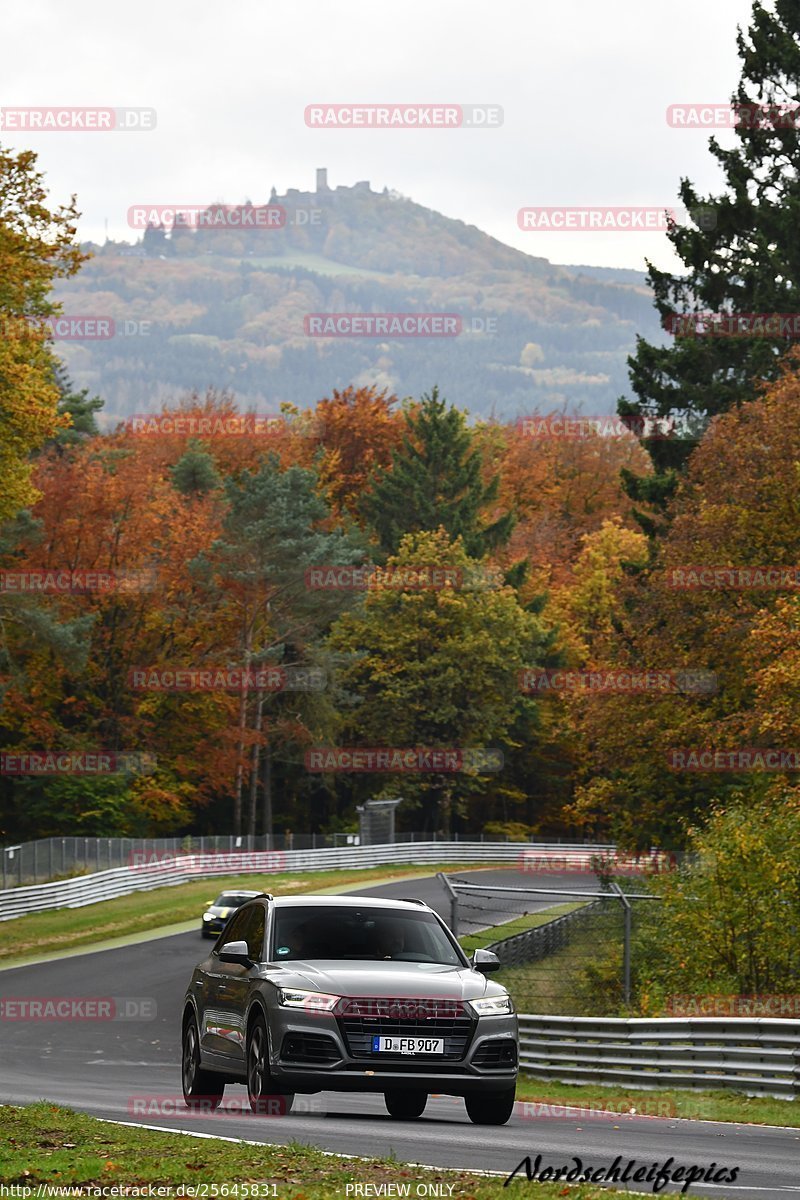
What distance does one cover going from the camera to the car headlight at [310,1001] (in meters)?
13.4

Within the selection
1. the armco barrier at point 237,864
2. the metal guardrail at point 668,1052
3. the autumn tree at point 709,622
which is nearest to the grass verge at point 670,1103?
the metal guardrail at point 668,1052

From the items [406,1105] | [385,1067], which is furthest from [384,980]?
[406,1105]

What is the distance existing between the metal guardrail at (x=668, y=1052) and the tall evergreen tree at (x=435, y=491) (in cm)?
7082

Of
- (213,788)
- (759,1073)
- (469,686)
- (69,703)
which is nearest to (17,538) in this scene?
(69,703)

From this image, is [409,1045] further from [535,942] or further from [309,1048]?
[535,942]

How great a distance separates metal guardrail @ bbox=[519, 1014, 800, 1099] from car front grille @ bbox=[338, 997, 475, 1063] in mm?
5211

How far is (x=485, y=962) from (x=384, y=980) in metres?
0.98

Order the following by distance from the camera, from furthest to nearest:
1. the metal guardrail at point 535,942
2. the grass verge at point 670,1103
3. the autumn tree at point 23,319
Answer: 1. the autumn tree at point 23,319
2. the metal guardrail at point 535,942
3. the grass verge at point 670,1103

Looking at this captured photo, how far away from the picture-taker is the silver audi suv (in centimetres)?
1338

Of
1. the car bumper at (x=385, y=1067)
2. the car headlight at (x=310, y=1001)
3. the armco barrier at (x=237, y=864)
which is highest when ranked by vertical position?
the car headlight at (x=310, y=1001)

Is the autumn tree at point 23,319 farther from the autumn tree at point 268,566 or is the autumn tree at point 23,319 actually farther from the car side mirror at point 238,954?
the autumn tree at point 268,566

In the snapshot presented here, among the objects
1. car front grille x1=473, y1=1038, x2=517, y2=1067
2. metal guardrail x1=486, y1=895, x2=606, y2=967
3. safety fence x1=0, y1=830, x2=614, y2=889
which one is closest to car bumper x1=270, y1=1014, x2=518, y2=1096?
car front grille x1=473, y1=1038, x2=517, y2=1067

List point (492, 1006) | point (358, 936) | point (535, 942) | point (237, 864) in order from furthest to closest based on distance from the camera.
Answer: point (237, 864)
point (535, 942)
point (358, 936)
point (492, 1006)

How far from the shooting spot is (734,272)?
2110 inches
